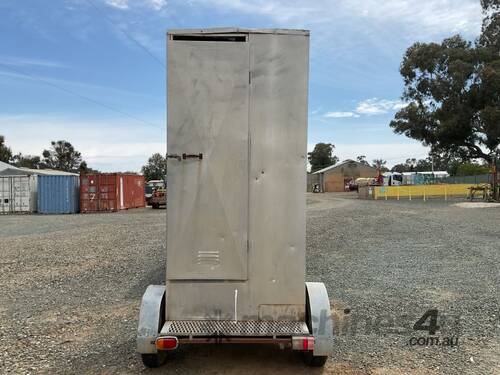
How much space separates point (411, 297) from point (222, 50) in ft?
15.8

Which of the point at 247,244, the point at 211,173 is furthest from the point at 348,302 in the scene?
the point at 211,173

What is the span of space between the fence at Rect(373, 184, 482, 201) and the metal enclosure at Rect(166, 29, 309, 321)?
141 feet

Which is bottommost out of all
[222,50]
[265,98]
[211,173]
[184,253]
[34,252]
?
[34,252]

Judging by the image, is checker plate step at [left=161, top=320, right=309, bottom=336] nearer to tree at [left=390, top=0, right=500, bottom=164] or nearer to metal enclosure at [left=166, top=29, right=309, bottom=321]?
metal enclosure at [left=166, top=29, right=309, bottom=321]

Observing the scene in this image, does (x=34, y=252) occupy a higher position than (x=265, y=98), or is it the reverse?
(x=265, y=98)

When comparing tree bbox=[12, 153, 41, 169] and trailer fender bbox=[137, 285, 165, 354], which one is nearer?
trailer fender bbox=[137, 285, 165, 354]

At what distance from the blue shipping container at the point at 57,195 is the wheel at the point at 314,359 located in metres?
30.7

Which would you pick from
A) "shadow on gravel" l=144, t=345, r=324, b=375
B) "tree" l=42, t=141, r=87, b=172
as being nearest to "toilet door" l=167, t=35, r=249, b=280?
"shadow on gravel" l=144, t=345, r=324, b=375

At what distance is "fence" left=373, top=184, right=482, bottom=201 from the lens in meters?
45.1

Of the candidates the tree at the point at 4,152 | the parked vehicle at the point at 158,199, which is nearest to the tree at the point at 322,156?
the tree at the point at 4,152

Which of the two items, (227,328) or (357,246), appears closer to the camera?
(227,328)

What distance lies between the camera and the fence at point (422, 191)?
45.1 meters

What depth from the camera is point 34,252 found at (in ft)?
40.7

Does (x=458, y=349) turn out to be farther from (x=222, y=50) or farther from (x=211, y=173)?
(x=222, y=50)
